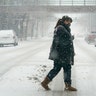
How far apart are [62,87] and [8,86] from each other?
51.9 inches

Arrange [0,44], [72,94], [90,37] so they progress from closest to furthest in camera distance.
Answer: [72,94]
[0,44]
[90,37]

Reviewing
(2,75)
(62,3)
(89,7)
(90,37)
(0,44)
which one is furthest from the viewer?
(62,3)

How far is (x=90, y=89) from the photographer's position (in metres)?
10.4

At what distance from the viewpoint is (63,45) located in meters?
10.1

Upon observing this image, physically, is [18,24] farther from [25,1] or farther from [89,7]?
[89,7]

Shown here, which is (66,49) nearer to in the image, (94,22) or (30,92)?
(30,92)

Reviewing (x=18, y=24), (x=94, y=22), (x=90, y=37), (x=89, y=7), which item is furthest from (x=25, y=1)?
(x=94, y=22)

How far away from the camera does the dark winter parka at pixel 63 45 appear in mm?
10133

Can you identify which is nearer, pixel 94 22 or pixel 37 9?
pixel 37 9

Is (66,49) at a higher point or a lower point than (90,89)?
higher

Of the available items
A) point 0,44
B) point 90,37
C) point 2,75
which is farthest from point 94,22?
point 2,75

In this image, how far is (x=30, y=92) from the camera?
988 cm

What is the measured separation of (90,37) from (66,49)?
41442mm

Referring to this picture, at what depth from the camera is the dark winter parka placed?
10133 millimetres
